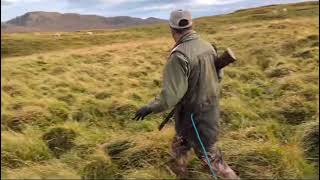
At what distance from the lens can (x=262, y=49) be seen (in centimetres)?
2370

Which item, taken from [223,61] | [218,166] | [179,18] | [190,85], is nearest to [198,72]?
[190,85]

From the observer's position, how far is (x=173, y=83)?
5.50 m

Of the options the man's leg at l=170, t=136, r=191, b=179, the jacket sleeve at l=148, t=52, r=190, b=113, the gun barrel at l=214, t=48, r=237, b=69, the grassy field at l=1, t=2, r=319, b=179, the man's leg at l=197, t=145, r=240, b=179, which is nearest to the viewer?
the jacket sleeve at l=148, t=52, r=190, b=113

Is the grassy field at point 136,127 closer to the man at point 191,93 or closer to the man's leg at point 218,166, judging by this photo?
the man's leg at point 218,166

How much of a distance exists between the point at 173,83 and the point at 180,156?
1.12 m

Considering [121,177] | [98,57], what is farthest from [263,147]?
[98,57]

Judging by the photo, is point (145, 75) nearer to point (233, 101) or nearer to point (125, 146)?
point (233, 101)

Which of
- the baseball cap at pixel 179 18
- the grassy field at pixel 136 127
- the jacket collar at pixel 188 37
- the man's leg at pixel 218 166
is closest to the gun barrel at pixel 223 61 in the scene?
the jacket collar at pixel 188 37

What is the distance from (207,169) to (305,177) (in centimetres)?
117

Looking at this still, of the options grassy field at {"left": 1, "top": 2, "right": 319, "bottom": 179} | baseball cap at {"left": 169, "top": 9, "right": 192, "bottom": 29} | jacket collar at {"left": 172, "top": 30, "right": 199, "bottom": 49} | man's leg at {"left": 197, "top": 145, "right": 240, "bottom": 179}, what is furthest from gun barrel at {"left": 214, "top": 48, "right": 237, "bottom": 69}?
grassy field at {"left": 1, "top": 2, "right": 319, "bottom": 179}

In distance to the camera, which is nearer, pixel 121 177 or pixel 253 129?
pixel 121 177

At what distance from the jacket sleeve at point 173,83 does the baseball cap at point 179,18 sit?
1.10 ft

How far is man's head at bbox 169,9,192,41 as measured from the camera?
5.71 meters

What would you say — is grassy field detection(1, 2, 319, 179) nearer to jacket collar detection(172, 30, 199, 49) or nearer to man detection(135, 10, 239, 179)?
man detection(135, 10, 239, 179)
